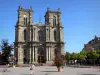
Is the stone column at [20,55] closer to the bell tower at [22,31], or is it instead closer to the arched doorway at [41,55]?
the bell tower at [22,31]

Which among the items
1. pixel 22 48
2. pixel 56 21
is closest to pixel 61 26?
pixel 56 21

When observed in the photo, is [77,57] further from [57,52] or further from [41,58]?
[41,58]

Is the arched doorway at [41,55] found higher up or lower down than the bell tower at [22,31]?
lower down

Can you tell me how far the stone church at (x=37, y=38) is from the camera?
9288 centimetres

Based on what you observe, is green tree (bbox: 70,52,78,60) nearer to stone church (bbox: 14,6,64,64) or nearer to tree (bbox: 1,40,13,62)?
stone church (bbox: 14,6,64,64)

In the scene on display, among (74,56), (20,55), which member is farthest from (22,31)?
→ (74,56)

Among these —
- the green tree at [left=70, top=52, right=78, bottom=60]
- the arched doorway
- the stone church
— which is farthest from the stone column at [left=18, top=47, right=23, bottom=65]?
the green tree at [left=70, top=52, right=78, bottom=60]

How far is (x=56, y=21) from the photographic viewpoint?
98.8 meters

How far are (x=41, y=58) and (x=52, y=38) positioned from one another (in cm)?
896

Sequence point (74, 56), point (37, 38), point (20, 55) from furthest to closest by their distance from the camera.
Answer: point (74, 56) < point (37, 38) < point (20, 55)

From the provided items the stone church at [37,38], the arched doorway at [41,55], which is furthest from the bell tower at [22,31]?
the arched doorway at [41,55]

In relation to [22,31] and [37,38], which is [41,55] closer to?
[37,38]

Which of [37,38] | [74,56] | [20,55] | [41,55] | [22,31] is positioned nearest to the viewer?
[20,55]

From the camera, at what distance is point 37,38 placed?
314ft
